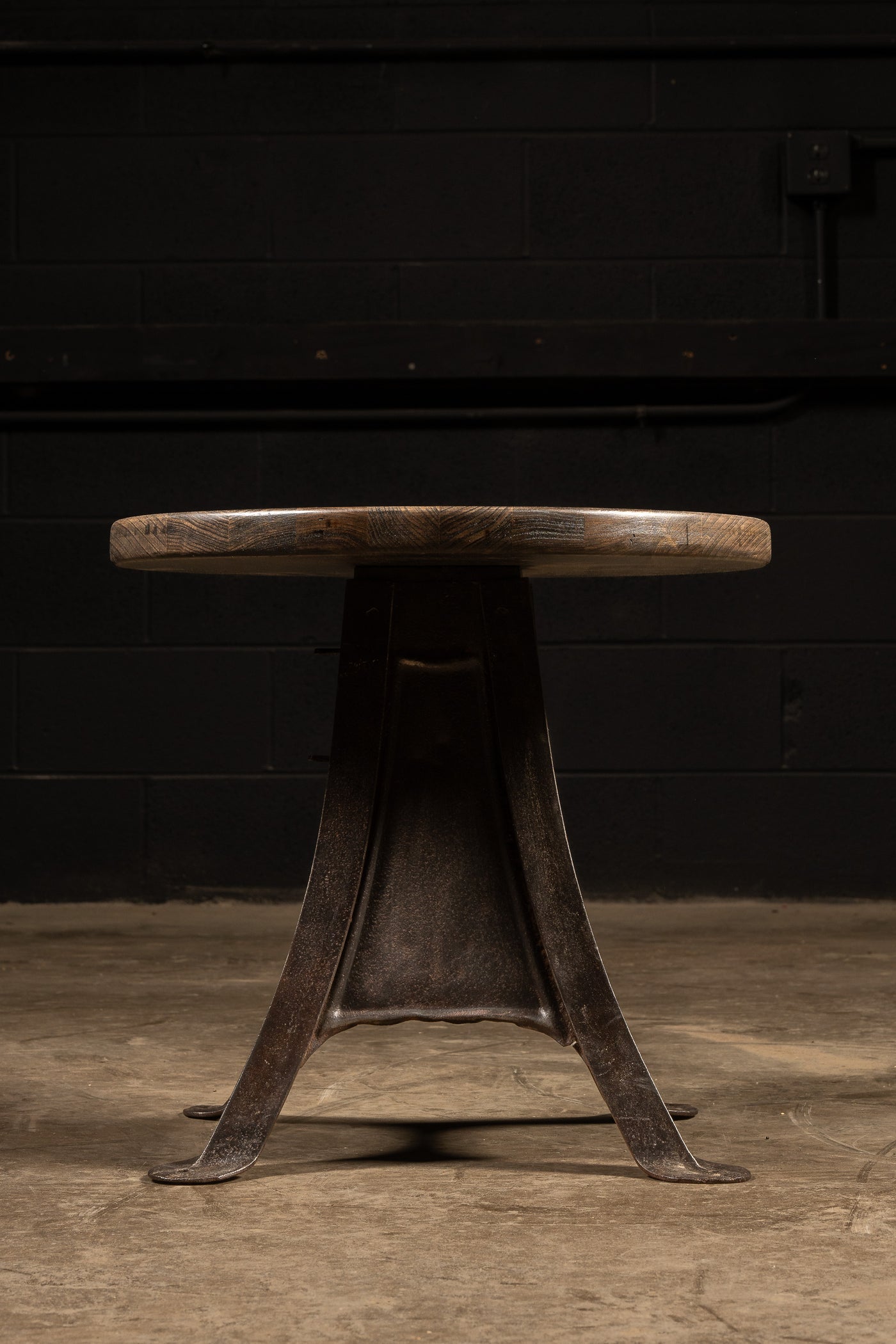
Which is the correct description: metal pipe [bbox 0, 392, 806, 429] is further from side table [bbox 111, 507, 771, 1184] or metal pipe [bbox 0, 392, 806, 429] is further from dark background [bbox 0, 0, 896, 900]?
side table [bbox 111, 507, 771, 1184]

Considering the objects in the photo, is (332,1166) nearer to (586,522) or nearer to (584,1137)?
(584,1137)

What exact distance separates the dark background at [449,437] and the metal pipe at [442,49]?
0.03 metres

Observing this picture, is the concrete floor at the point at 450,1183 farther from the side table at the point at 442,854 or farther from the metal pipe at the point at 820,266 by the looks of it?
the metal pipe at the point at 820,266

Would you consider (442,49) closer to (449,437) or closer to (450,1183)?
(449,437)

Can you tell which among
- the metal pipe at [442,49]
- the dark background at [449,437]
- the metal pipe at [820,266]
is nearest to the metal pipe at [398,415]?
the dark background at [449,437]

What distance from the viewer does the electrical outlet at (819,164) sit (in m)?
3.34

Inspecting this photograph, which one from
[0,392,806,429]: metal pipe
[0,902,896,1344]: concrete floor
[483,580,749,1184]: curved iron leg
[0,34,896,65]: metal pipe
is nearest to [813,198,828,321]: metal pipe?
[0,392,806,429]: metal pipe

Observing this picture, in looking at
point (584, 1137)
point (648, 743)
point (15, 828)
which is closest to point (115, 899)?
point (15, 828)

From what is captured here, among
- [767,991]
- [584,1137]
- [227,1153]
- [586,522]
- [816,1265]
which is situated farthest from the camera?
[767,991]

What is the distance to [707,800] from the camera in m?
3.33

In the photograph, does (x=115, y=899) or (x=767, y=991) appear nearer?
(x=767, y=991)

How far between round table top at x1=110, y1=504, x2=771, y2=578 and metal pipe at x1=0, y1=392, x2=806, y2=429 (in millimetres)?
1997

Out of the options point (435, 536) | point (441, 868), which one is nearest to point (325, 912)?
point (441, 868)

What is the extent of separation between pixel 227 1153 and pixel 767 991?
1214 millimetres
